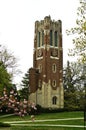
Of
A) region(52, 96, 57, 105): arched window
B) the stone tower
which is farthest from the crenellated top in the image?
region(52, 96, 57, 105): arched window

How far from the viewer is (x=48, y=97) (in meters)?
65.4

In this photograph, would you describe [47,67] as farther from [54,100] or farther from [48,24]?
[48,24]

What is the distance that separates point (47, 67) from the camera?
67000 millimetres

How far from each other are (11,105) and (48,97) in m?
51.9

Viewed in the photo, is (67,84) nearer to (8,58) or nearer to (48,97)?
(48,97)

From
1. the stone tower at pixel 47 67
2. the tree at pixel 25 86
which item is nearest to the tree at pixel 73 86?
the stone tower at pixel 47 67

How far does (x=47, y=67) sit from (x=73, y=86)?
23.6 feet

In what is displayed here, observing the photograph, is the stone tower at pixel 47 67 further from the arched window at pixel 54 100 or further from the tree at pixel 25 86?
the tree at pixel 25 86

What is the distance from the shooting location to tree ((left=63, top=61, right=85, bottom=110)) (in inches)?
2643

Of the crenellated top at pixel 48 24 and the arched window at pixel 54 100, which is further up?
the crenellated top at pixel 48 24

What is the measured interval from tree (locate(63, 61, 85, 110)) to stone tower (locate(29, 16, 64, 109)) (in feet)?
7.07

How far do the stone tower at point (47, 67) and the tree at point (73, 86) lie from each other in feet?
7.07

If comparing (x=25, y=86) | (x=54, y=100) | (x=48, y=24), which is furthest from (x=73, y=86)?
(x=48, y=24)

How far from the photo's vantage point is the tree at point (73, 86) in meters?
67.1
